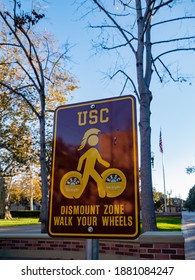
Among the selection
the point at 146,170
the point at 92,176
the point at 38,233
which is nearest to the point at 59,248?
the point at 38,233

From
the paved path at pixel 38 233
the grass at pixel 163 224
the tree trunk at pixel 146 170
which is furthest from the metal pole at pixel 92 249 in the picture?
the grass at pixel 163 224

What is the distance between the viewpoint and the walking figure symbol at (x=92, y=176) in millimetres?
1696

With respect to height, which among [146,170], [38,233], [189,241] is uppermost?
[146,170]

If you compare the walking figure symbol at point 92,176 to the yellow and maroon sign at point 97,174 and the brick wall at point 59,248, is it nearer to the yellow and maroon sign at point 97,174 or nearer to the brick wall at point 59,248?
the yellow and maroon sign at point 97,174

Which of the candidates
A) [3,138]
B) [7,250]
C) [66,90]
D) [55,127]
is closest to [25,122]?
[3,138]

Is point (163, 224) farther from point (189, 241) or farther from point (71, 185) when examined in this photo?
point (71, 185)

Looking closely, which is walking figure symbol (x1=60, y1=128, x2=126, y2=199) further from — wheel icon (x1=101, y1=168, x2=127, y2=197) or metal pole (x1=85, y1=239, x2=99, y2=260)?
metal pole (x1=85, y1=239, x2=99, y2=260)

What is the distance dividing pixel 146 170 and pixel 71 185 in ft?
24.7

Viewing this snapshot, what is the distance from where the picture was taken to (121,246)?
7.40 meters

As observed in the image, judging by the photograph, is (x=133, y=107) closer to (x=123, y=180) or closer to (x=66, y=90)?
(x=123, y=180)

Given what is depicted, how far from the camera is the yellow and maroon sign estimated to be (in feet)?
5.49

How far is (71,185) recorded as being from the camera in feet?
5.85

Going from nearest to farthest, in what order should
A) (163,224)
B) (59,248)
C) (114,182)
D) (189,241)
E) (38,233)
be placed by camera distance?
(114,182)
(59,248)
(38,233)
(189,241)
(163,224)

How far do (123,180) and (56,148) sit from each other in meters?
0.50
